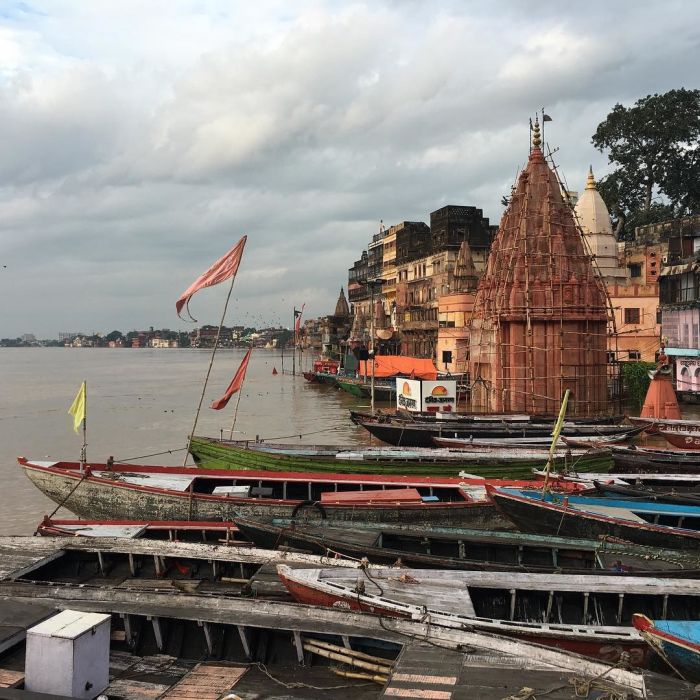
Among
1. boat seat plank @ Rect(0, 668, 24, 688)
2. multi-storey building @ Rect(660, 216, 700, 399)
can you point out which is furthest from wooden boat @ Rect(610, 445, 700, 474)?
boat seat plank @ Rect(0, 668, 24, 688)

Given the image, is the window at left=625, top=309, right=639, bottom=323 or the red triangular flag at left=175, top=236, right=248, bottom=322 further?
the window at left=625, top=309, right=639, bottom=323

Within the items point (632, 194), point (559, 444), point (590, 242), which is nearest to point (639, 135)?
point (632, 194)

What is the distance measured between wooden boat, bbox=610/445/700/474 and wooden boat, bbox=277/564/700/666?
→ 11910 mm

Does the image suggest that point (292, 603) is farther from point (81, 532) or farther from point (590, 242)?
point (590, 242)

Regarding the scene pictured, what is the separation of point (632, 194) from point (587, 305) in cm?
4643

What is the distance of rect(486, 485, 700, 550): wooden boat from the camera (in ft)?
45.8

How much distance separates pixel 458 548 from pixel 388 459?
9.36m

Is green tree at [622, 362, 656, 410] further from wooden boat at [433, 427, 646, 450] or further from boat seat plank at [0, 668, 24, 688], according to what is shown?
boat seat plank at [0, 668, 24, 688]

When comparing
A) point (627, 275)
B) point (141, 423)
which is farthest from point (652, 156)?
point (141, 423)

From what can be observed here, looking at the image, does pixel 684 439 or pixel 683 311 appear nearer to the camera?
pixel 684 439

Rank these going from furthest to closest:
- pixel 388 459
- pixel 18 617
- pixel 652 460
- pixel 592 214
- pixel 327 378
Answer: pixel 327 378, pixel 592 214, pixel 388 459, pixel 652 460, pixel 18 617

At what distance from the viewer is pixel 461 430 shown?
29.7 metres

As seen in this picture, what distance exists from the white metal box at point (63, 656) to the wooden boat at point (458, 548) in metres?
6.10

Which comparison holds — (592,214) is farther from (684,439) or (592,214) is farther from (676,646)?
(676,646)
